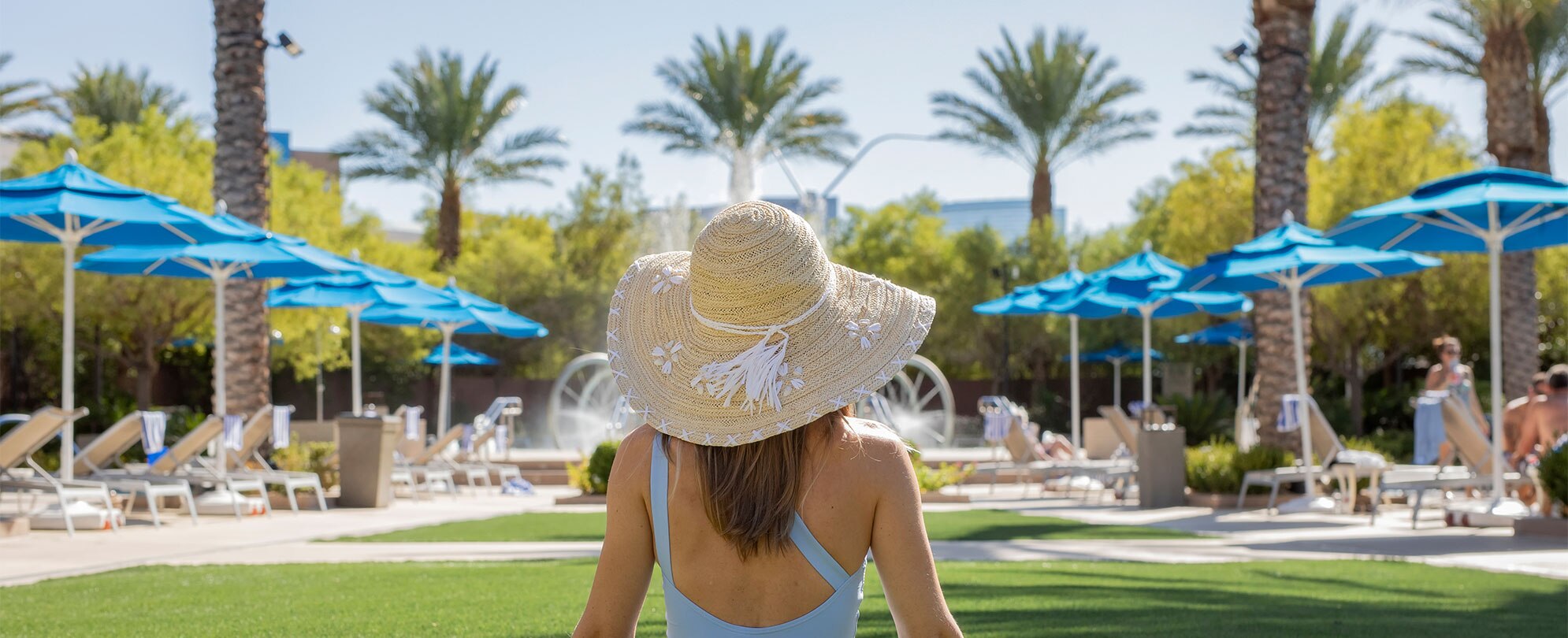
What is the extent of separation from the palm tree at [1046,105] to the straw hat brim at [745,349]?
1216 inches

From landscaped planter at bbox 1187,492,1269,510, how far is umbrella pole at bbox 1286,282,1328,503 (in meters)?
0.53

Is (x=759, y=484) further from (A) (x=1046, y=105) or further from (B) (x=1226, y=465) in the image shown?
(A) (x=1046, y=105)

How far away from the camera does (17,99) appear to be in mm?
30234

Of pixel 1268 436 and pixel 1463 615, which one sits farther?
pixel 1268 436

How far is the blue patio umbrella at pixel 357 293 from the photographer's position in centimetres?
1596

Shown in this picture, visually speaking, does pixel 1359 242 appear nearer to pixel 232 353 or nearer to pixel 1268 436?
pixel 1268 436

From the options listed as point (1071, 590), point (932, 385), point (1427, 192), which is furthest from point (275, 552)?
point (932, 385)

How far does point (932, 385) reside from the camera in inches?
1346

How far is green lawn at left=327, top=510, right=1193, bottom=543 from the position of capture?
35.2 ft

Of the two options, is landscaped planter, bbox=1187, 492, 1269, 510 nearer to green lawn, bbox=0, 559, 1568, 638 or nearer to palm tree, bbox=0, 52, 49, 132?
green lawn, bbox=0, 559, 1568, 638

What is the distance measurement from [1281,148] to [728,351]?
14.1 meters

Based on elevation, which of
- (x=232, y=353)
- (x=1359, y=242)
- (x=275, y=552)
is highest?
(x=1359, y=242)

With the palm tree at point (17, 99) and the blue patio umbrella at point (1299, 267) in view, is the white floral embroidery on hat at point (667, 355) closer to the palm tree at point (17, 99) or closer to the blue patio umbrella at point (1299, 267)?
the blue patio umbrella at point (1299, 267)

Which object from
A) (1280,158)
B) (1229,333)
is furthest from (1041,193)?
(1280,158)
